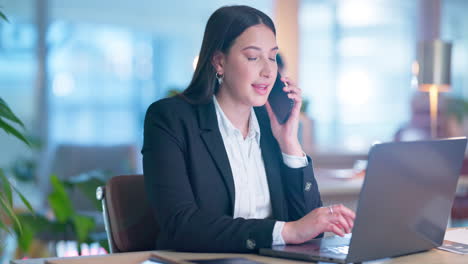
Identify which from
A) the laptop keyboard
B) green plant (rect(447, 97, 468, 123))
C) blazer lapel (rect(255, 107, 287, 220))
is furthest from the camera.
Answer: green plant (rect(447, 97, 468, 123))

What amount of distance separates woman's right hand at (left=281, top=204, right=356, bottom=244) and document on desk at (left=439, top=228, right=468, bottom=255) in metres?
0.27

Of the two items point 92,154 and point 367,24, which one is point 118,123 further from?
point 367,24

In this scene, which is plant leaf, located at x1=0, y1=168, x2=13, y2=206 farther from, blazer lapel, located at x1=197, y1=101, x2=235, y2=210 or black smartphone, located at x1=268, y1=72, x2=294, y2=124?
black smartphone, located at x1=268, y1=72, x2=294, y2=124

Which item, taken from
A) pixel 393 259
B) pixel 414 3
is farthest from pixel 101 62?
pixel 393 259

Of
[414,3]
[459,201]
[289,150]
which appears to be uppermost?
[414,3]

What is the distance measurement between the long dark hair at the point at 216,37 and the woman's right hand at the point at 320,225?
52cm

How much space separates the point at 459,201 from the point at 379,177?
403 cm

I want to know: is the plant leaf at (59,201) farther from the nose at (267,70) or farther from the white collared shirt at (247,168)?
the nose at (267,70)

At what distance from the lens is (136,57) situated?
6934 mm

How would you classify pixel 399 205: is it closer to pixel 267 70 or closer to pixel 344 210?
pixel 344 210

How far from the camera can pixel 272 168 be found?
6.53ft

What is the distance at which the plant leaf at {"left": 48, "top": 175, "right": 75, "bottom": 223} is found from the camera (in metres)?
2.96

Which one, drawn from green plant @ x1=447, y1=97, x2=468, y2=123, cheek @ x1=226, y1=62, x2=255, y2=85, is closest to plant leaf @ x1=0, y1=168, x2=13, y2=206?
cheek @ x1=226, y1=62, x2=255, y2=85

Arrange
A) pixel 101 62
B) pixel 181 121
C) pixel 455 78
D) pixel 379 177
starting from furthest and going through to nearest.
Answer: pixel 455 78 → pixel 101 62 → pixel 181 121 → pixel 379 177
